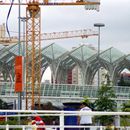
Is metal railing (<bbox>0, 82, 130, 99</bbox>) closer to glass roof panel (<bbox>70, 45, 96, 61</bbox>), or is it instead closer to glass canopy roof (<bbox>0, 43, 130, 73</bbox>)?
glass canopy roof (<bbox>0, 43, 130, 73</bbox>)

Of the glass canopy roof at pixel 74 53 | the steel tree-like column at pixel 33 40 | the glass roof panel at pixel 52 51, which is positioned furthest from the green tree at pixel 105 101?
the glass roof panel at pixel 52 51

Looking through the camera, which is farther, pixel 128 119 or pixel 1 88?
pixel 1 88

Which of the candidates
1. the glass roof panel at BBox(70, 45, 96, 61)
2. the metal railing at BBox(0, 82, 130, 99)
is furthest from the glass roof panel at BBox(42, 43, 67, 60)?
the metal railing at BBox(0, 82, 130, 99)

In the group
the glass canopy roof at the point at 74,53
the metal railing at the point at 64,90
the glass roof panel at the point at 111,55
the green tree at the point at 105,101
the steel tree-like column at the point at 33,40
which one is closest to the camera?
the green tree at the point at 105,101

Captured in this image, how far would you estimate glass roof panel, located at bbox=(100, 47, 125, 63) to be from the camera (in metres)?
93.6

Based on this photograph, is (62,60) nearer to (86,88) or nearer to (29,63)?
(86,88)

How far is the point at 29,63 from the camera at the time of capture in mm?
80000

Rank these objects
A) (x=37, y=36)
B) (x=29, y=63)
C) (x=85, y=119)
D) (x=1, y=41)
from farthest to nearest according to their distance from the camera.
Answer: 1. (x=1, y=41)
2. (x=29, y=63)
3. (x=37, y=36)
4. (x=85, y=119)

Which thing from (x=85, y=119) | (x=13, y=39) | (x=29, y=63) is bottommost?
(x=85, y=119)

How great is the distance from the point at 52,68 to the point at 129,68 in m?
13.3

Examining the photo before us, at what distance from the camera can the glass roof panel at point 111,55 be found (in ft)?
307

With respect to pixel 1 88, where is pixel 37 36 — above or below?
above

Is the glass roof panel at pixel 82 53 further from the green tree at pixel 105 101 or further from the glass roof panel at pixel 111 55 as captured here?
the green tree at pixel 105 101

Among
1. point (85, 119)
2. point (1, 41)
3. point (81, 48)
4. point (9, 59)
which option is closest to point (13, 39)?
point (1, 41)
